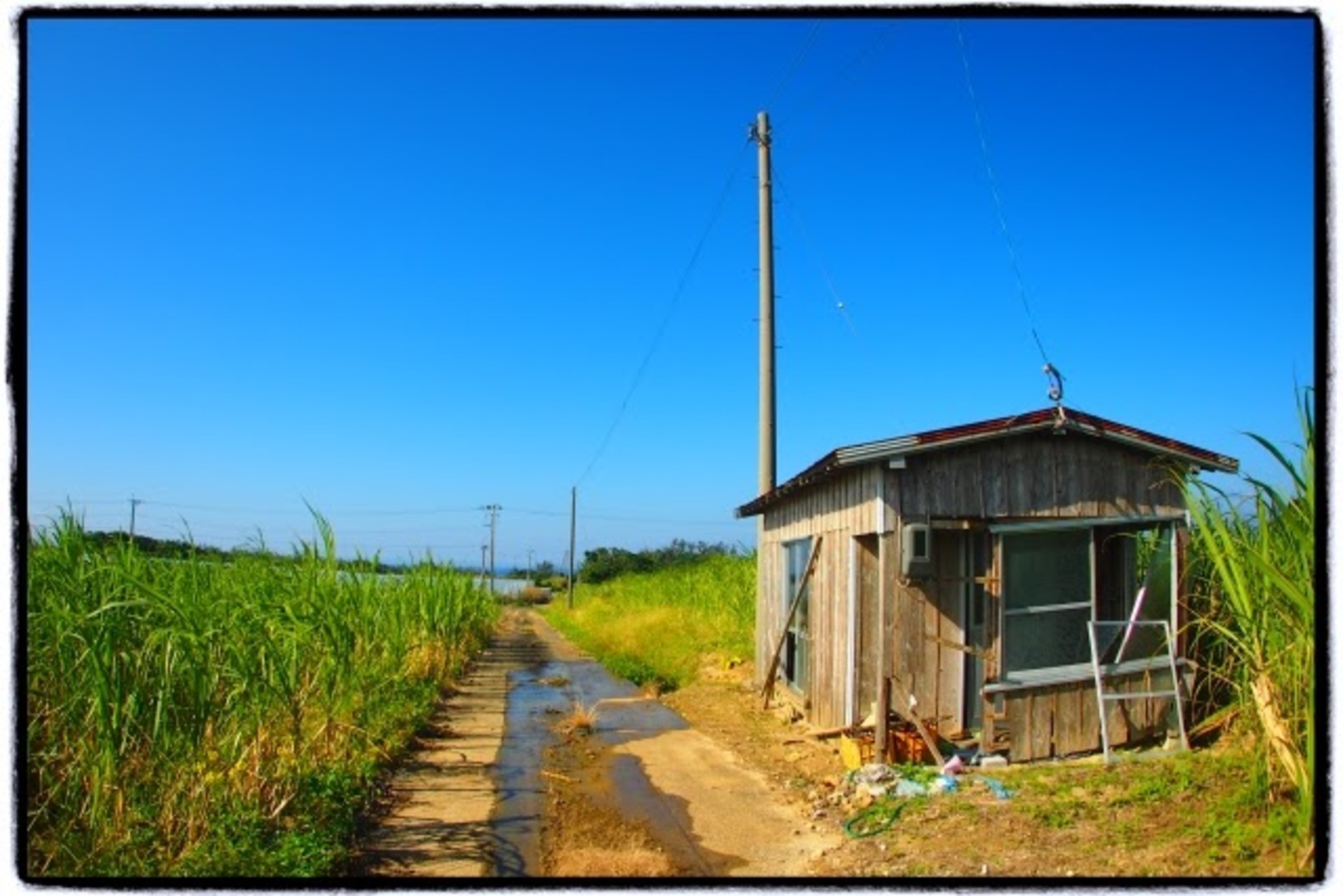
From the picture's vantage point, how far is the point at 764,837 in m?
6.40

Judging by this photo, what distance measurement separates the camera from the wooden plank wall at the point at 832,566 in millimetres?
8719

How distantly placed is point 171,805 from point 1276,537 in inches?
222

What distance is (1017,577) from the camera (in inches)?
334

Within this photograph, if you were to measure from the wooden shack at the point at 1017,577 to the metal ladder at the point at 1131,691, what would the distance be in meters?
0.03

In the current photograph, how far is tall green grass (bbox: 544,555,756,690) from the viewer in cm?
1680

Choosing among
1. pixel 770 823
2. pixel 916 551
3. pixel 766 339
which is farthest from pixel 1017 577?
pixel 766 339

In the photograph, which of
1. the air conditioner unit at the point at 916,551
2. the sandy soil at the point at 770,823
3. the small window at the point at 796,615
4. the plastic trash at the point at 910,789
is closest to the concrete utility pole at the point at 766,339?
the small window at the point at 796,615

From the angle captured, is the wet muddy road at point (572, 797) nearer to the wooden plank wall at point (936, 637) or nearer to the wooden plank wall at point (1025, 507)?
the wooden plank wall at point (936, 637)

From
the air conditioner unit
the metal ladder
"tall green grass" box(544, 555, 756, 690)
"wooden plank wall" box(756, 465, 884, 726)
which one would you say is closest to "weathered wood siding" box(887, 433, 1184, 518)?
the air conditioner unit

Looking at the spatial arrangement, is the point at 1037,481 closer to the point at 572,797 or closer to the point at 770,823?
the point at 770,823

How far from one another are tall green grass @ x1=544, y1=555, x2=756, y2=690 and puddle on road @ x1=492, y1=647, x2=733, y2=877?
1.21 metres

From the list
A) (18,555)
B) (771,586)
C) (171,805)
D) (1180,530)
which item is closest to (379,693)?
(171,805)

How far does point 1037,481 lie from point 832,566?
2.22m

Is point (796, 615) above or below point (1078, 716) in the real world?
above
